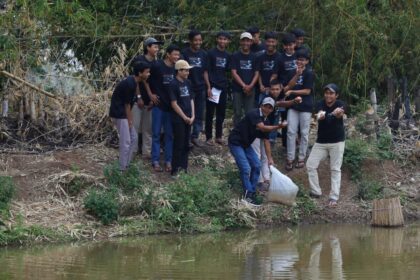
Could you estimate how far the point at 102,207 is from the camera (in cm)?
1406

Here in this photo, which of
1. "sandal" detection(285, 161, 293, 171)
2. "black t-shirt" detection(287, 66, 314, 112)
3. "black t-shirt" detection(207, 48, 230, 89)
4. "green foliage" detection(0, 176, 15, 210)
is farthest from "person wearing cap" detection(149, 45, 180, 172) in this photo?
"green foliage" detection(0, 176, 15, 210)

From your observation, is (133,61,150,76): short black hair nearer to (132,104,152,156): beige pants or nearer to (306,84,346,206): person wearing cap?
(132,104,152,156): beige pants

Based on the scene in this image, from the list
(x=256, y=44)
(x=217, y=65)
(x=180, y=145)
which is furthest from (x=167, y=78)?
(x=256, y=44)

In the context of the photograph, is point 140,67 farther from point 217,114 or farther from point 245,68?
point 217,114

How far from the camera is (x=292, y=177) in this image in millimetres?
16203

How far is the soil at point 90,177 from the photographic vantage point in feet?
46.3

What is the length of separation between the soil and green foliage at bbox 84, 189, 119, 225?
0.13m

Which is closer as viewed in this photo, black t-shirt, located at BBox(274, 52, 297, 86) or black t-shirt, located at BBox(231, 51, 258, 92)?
black t-shirt, located at BBox(274, 52, 297, 86)

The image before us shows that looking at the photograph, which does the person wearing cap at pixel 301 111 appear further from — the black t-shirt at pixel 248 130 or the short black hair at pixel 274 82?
the black t-shirt at pixel 248 130

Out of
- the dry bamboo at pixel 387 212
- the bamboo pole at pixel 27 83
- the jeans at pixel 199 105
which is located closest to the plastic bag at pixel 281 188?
the dry bamboo at pixel 387 212

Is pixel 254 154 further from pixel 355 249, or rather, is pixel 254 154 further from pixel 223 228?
pixel 355 249

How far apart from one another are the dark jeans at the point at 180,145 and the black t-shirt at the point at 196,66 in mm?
901

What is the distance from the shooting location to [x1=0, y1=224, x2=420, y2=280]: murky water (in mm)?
11195

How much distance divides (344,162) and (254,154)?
2190mm
